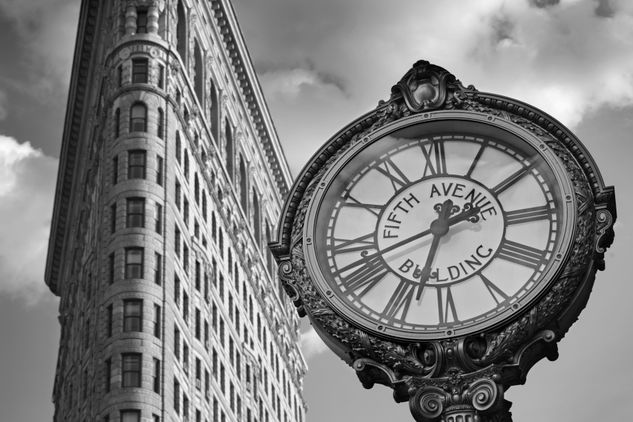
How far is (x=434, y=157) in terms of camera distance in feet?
20.6

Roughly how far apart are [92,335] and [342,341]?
61863 mm

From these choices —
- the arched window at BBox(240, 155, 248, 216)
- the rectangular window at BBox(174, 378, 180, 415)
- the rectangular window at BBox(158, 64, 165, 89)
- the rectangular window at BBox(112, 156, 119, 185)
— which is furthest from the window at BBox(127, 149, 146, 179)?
the arched window at BBox(240, 155, 248, 216)

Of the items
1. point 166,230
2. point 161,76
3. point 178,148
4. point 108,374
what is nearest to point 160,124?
point 178,148

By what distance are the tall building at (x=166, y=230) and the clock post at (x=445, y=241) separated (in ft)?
184

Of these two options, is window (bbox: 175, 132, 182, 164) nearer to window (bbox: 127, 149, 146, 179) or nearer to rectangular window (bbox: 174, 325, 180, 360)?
window (bbox: 127, 149, 146, 179)

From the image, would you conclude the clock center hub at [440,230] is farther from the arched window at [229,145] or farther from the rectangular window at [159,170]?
the arched window at [229,145]

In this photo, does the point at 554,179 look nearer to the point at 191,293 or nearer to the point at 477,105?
the point at 477,105

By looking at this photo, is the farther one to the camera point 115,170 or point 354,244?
point 115,170

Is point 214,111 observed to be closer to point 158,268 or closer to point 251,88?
point 251,88

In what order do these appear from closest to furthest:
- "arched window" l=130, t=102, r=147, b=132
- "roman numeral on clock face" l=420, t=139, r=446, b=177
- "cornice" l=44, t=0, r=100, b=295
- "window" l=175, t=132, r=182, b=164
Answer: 1. "roman numeral on clock face" l=420, t=139, r=446, b=177
2. "arched window" l=130, t=102, r=147, b=132
3. "window" l=175, t=132, r=182, b=164
4. "cornice" l=44, t=0, r=100, b=295

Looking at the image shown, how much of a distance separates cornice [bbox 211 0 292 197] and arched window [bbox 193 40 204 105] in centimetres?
587

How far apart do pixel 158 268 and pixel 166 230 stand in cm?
272

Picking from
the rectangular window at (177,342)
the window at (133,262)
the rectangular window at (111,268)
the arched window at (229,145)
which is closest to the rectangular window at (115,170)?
the rectangular window at (111,268)

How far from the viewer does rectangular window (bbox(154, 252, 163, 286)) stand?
66.7 m
